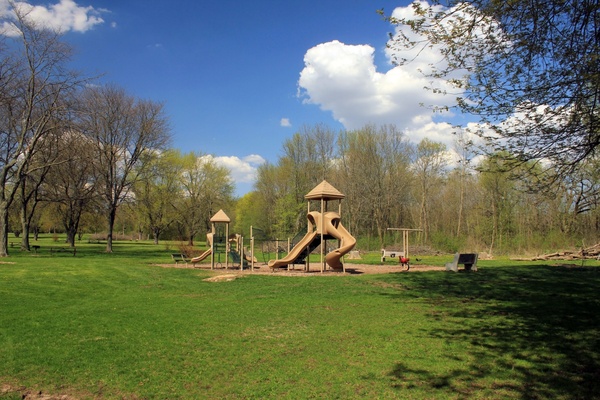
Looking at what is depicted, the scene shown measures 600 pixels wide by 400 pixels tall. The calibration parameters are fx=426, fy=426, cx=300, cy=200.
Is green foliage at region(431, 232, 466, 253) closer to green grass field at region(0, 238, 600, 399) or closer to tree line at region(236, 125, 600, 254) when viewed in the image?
tree line at region(236, 125, 600, 254)

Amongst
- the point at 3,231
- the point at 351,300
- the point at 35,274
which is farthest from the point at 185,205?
the point at 351,300

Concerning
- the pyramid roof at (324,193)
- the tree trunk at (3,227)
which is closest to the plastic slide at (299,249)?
the pyramid roof at (324,193)

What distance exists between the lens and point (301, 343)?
709cm

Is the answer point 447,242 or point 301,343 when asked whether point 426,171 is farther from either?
point 301,343

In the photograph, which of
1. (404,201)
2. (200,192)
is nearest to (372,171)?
→ (404,201)

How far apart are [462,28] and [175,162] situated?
2035 inches

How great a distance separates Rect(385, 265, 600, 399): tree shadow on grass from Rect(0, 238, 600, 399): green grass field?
0.03 meters

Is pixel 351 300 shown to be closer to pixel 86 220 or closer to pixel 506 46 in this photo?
pixel 506 46

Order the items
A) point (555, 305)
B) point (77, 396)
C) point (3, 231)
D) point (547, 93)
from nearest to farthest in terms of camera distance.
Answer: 1. point (77, 396)
2. point (547, 93)
3. point (555, 305)
4. point (3, 231)

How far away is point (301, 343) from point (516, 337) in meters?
3.71

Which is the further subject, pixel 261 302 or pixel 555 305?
pixel 261 302

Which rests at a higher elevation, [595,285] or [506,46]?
[506,46]

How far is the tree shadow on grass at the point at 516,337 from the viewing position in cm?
520

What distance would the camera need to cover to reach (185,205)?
185 ft
